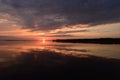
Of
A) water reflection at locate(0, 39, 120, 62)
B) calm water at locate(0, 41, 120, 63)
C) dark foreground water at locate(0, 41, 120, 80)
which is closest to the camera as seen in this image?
dark foreground water at locate(0, 41, 120, 80)

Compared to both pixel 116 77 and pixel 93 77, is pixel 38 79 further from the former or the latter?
pixel 116 77

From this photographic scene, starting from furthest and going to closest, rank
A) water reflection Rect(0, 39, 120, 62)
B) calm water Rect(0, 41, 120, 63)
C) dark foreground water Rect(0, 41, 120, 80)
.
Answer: water reflection Rect(0, 39, 120, 62) < calm water Rect(0, 41, 120, 63) < dark foreground water Rect(0, 41, 120, 80)

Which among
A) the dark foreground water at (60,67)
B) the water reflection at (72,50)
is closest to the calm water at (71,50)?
the water reflection at (72,50)

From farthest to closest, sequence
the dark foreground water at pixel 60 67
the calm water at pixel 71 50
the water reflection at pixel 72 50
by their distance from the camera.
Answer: the water reflection at pixel 72 50, the calm water at pixel 71 50, the dark foreground water at pixel 60 67

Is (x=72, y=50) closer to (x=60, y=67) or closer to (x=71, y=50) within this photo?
(x=71, y=50)

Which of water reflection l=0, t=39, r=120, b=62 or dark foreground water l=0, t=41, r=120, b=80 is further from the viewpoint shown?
water reflection l=0, t=39, r=120, b=62

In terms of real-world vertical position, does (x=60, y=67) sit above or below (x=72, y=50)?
above

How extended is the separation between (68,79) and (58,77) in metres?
0.92

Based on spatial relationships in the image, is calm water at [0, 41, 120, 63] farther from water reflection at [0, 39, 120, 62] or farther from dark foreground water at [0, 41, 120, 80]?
dark foreground water at [0, 41, 120, 80]

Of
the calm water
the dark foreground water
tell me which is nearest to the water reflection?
the calm water

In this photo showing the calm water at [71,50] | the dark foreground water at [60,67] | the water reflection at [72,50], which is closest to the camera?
the dark foreground water at [60,67]

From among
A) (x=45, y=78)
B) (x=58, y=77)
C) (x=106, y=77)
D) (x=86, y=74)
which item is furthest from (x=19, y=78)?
(x=106, y=77)

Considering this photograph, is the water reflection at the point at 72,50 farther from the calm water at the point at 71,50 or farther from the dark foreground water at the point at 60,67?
the dark foreground water at the point at 60,67

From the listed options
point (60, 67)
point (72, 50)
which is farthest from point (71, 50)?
point (60, 67)
